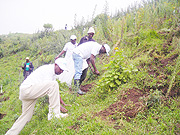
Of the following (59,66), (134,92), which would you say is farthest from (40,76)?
(134,92)

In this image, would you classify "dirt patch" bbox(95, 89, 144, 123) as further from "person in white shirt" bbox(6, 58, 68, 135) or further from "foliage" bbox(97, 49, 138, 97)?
"person in white shirt" bbox(6, 58, 68, 135)

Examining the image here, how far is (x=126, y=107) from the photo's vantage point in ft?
9.79

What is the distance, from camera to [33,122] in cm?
388

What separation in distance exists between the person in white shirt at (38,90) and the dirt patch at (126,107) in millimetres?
964

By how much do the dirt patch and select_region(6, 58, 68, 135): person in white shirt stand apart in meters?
0.96

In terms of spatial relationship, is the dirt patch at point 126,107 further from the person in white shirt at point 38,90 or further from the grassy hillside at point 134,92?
the person in white shirt at point 38,90

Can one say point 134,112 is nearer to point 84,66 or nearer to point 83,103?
point 83,103

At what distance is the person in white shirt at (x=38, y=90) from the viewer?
123 inches

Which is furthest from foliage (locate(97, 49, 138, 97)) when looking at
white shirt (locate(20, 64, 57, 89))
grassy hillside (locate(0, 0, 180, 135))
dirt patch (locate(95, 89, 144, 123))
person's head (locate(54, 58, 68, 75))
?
white shirt (locate(20, 64, 57, 89))

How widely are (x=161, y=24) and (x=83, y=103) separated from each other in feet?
13.8

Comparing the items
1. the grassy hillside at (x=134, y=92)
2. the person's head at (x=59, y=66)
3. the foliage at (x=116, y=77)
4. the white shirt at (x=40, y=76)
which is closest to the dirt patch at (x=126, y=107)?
the grassy hillside at (x=134, y=92)

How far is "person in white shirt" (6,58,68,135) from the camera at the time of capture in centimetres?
312

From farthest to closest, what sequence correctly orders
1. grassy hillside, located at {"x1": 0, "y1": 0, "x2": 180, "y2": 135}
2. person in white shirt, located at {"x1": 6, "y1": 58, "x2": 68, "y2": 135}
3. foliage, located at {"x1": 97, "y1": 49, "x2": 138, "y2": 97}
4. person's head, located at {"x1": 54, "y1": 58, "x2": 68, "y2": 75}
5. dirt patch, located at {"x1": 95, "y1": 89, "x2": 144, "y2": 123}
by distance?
foliage, located at {"x1": 97, "y1": 49, "x2": 138, "y2": 97} → person's head, located at {"x1": 54, "y1": 58, "x2": 68, "y2": 75} → person in white shirt, located at {"x1": 6, "y1": 58, "x2": 68, "y2": 135} → dirt patch, located at {"x1": 95, "y1": 89, "x2": 144, "y2": 123} → grassy hillside, located at {"x1": 0, "y1": 0, "x2": 180, "y2": 135}

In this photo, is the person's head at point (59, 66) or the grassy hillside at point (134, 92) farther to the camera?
the person's head at point (59, 66)
